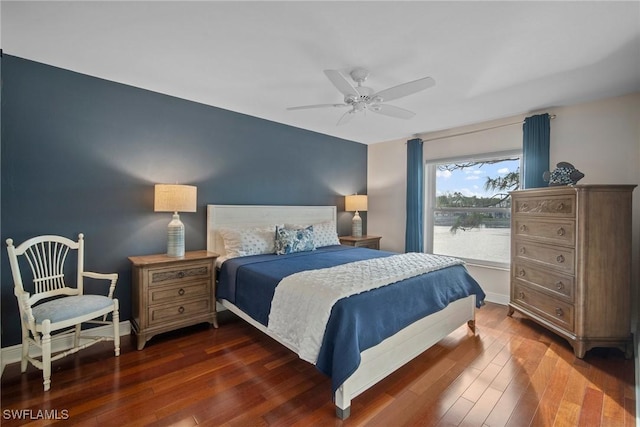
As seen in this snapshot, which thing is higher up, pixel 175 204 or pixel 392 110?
pixel 392 110

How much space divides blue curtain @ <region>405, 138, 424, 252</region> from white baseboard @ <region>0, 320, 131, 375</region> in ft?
13.0

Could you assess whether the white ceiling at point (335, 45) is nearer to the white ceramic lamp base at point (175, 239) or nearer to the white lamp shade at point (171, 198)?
the white lamp shade at point (171, 198)

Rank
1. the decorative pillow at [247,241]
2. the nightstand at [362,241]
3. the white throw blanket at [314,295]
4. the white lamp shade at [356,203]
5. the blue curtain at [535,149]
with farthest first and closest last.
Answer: the white lamp shade at [356,203], the nightstand at [362,241], the blue curtain at [535,149], the decorative pillow at [247,241], the white throw blanket at [314,295]

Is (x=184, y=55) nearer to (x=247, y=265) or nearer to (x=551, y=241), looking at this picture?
(x=247, y=265)

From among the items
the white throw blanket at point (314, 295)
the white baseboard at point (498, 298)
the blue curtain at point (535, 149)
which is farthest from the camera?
the white baseboard at point (498, 298)

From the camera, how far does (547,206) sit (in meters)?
2.85

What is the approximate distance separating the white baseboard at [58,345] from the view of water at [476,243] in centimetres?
428

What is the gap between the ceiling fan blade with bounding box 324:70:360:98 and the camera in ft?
6.64

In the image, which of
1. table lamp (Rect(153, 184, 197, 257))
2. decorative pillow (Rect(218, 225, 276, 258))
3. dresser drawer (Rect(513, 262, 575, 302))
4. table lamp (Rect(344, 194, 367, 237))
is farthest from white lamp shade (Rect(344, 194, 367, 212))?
table lamp (Rect(153, 184, 197, 257))

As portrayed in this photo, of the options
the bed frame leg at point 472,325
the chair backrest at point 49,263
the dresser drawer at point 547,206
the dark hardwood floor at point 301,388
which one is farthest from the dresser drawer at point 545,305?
the chair backrest at point 49,263

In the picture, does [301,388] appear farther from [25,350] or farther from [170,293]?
[25,350]

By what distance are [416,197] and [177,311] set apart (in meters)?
3.69

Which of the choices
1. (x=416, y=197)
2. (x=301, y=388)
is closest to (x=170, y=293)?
(x=301, y=388)

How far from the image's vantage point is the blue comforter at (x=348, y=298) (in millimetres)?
1760
